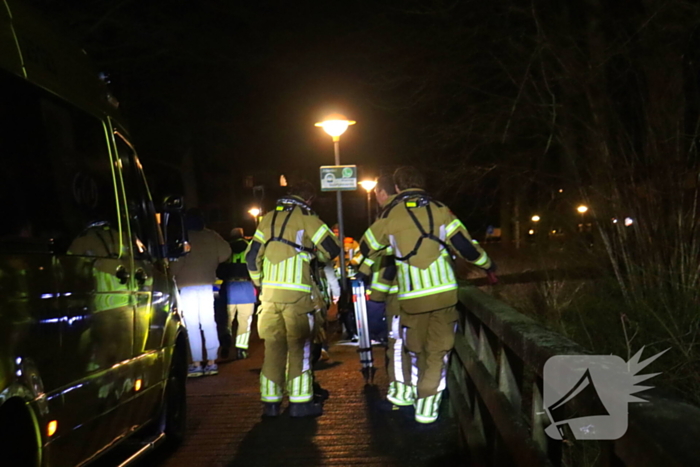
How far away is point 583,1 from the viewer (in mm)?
11945

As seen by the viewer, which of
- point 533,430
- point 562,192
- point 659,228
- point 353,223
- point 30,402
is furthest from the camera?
point 353,223

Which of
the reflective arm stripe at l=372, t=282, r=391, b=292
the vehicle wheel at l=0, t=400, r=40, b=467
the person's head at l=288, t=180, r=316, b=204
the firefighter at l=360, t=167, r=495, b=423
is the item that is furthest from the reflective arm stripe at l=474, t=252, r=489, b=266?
the vehicle wheel at l=0, t=400, r=40, b=467

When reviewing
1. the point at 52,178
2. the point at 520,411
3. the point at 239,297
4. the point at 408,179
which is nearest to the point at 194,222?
the point at 239,297

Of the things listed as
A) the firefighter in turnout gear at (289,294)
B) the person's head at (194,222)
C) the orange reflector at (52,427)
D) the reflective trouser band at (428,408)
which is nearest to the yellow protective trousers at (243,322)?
the person's head at (194,222)

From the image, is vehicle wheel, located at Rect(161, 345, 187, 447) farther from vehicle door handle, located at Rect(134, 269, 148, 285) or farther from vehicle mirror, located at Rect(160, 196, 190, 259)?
vehicle door handle, located at Rect(134, 269, 148, 285)

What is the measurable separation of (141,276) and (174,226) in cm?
104

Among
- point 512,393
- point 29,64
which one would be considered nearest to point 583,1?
point 512,393

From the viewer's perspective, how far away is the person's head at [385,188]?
5.84 metres

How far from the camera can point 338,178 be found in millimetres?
10148

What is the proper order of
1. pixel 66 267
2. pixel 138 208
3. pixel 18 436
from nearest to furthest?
1. pixel 18 436
2. pixel 66 267
3. pixel 138 208

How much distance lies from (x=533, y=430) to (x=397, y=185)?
273 cm

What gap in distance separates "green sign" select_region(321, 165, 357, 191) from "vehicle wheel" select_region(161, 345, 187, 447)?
4.80m

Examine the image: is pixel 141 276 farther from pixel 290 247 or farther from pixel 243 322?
pixel 243 322

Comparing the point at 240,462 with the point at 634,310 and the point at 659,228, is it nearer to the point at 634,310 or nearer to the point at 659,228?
the point at 634,310
